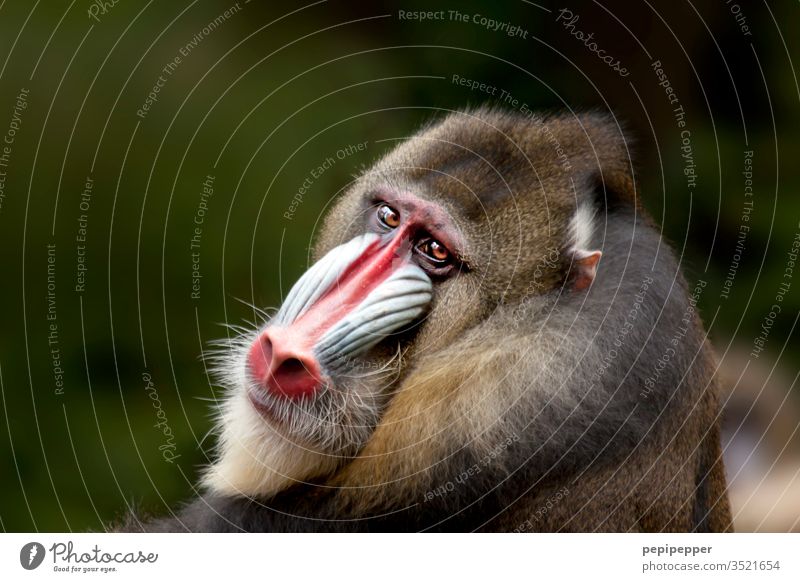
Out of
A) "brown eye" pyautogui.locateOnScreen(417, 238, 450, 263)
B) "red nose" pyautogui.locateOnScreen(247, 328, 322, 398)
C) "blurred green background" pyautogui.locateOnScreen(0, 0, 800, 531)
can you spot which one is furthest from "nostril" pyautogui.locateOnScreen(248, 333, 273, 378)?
"blurred green background" pyautogui.locateOnScreen(0, 0, 800, 531)

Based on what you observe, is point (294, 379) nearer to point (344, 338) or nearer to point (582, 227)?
point (344, 338)

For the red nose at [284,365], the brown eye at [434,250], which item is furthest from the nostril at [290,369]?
the brown eye at [434,250]

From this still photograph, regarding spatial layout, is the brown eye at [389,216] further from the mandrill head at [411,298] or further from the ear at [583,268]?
the ear at [583,268]

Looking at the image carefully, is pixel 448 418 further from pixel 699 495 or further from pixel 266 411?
pixel 699 495

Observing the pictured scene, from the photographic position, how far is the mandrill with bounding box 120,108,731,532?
6.60 feet

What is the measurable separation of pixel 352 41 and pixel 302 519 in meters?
1.33

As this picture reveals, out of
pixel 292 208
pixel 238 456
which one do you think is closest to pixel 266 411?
pixel 238 456

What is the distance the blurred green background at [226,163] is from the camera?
2.59 metres

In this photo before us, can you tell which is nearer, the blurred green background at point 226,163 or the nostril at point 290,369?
the nostril at point 290,369

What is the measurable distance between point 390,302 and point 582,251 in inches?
16.1

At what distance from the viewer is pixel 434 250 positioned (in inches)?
85.4

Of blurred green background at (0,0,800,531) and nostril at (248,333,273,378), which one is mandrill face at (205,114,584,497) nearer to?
nostril at (248,333,273,378)

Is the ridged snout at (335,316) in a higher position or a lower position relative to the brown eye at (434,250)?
lower

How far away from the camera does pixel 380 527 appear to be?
208 centimetres
